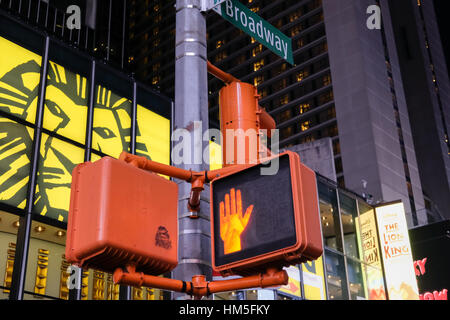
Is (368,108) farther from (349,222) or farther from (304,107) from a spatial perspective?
(349,222)

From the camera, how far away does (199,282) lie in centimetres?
324

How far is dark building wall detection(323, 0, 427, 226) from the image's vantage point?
66.8 metres

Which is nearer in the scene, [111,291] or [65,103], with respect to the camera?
[65,103]

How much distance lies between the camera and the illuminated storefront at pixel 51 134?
13516mm

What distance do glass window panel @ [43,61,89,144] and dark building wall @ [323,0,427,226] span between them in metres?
50.2

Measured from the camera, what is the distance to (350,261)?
25.6 meters

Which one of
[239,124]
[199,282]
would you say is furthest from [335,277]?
[199,282]

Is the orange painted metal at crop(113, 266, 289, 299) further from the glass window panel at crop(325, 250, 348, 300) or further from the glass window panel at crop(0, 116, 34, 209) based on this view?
the glass window panel at crop(325, 250, 348, 300)

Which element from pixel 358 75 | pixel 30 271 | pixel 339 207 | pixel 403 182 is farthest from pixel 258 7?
pixel 30 271

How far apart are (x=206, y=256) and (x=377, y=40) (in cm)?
7998

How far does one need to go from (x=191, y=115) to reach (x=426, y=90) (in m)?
96.6

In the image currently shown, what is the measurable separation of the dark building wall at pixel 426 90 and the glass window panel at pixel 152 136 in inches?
2971

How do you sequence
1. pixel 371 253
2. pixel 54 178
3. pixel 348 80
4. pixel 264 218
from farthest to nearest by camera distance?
pixel 348 80 → pixel 371 253 → pixel 54 178 → pixel 264 218

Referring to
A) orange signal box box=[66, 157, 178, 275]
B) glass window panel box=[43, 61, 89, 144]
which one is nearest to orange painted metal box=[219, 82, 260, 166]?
orange signal box box=[66, 157, 178, 275]
